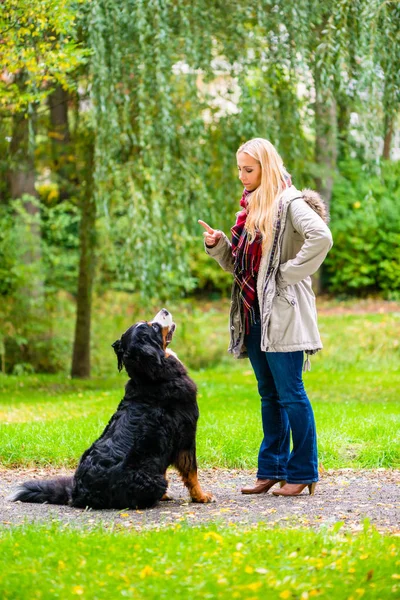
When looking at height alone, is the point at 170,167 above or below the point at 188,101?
below

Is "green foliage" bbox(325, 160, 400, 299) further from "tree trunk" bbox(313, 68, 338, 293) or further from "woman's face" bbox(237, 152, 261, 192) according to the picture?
"woman's face" bbox(237, 152, 261, 192)

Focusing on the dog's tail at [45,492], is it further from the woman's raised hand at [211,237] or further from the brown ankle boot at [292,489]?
the woman's raised hand at [211,237]

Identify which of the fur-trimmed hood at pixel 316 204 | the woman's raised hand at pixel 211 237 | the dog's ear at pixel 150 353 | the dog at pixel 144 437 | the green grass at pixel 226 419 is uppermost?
the fur-trimmed hood at pixel 316 204

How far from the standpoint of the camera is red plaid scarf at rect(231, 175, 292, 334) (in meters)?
5.24

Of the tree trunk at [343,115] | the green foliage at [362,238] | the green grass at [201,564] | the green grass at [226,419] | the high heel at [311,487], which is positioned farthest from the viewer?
the green foliage at [362,238]

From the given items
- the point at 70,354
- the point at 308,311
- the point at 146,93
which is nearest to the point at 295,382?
the point at 308,311

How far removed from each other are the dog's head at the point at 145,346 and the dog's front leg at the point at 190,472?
574mm

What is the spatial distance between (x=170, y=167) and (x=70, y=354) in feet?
18.2

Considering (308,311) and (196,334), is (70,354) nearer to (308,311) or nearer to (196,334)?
(196,334)

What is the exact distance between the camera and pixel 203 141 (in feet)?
36.4

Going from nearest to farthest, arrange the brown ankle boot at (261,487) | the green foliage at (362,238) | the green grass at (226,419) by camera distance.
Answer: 1. the brown ankle boot at (261,487)
2. the green grass at (226,419)
3. the green foliage at (362,238)

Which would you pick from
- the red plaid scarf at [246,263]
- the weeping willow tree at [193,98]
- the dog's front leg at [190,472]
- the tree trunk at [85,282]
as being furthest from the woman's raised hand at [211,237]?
the tree trunk at [85,282]

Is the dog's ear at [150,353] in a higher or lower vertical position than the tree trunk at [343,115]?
lower

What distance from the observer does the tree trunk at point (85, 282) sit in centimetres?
1223
